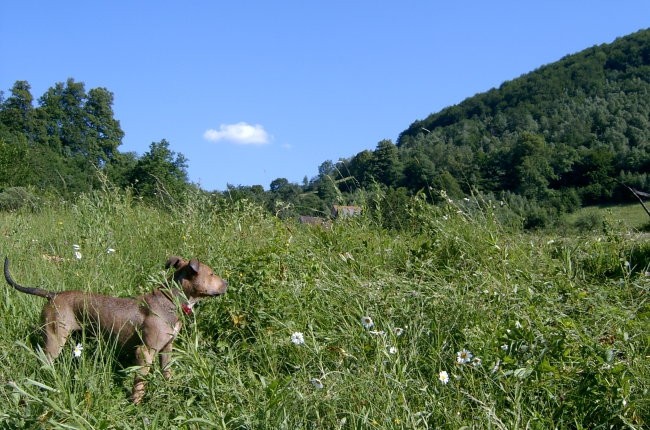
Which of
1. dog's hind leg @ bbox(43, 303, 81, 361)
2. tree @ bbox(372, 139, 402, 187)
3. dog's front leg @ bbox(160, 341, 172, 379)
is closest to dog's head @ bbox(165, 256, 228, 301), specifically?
dog's front leg @ bbox(160, 341, 172, 379)

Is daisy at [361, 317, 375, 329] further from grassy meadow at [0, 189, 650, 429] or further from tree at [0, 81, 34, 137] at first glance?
tree at [0, 81, 34, 137]

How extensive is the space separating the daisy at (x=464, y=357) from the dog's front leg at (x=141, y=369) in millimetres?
1569

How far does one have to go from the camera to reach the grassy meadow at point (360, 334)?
2668 mm

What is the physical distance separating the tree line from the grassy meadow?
87 centimetres

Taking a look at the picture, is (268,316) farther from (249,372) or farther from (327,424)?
(327,424)

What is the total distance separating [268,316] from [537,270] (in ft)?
6.75

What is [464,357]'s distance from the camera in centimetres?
297

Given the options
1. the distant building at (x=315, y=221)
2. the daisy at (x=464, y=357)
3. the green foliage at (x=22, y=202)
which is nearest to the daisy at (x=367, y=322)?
the daisy at (x=464, y=357)

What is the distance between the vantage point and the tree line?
24.7 ft

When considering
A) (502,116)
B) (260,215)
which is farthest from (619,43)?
(260,215)

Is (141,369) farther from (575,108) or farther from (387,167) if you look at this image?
(575,108)

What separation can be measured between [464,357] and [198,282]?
6.01 ft

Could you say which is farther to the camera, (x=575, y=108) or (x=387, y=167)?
(x=575, y=108)

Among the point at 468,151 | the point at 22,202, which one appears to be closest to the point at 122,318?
the point at 22,202
